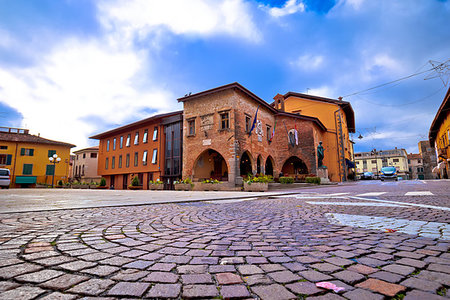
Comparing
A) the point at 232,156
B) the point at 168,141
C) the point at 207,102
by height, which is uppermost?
the point at 207,102

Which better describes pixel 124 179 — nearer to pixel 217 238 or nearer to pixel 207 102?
pixel 207 102

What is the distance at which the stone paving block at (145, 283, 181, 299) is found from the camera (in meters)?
1.09

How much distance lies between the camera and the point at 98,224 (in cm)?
280

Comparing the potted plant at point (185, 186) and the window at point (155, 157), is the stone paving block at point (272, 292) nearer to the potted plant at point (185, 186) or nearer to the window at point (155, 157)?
the potted plant at point (185, 186)

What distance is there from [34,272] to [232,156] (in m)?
16.2

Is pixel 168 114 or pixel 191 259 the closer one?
pixel 191 259

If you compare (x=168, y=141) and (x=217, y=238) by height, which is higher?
(x=168, y=141)

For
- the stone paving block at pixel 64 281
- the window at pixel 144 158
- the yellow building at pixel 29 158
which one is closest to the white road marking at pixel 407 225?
the stone paving block at pixel 64 281

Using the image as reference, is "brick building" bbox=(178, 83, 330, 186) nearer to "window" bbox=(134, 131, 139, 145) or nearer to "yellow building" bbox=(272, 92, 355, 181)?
"yellow building" bbox=(272, 92, 355, 181)

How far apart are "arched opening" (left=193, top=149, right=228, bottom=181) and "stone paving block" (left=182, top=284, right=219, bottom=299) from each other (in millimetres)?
19138

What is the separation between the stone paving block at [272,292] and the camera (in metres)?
1.10

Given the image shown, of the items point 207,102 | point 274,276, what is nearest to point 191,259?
point 274,276

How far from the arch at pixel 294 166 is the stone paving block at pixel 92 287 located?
978 inches

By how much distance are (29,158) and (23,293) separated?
41987mm
